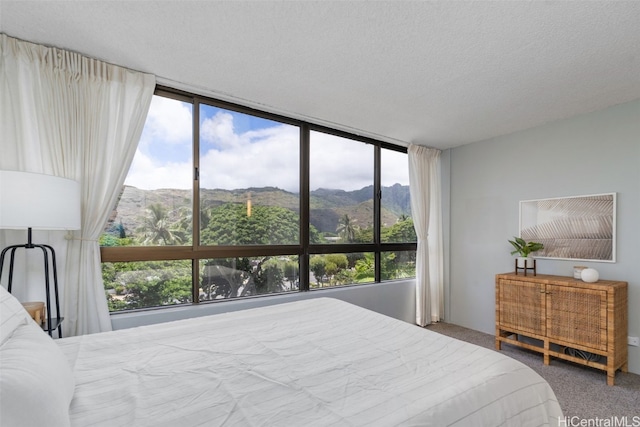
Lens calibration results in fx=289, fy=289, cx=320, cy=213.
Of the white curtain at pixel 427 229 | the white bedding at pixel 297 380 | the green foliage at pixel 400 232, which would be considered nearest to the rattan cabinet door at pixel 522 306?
the white curtain at pixel 427 229

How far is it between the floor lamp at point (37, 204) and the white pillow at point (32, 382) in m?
0.75

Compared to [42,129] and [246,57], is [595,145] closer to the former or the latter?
[246,57]

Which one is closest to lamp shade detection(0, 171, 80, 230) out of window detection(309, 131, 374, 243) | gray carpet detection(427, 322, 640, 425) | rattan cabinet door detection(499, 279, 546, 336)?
window detection(309, 131, 374, 243)

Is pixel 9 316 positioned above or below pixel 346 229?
below

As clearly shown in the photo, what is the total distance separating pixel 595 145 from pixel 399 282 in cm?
255

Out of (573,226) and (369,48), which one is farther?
(573,226)

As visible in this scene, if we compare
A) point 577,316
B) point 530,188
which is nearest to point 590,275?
point 577,316

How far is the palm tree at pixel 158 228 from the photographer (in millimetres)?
2443

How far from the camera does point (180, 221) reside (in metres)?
2.59

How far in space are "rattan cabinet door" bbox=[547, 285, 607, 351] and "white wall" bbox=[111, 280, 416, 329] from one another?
156 cm

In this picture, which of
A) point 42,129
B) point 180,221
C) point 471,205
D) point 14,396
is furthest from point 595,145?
point 42,129

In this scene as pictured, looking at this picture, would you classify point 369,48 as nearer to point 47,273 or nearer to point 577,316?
point 47,273

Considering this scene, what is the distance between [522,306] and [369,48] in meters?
2.92

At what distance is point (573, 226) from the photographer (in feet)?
9.87
